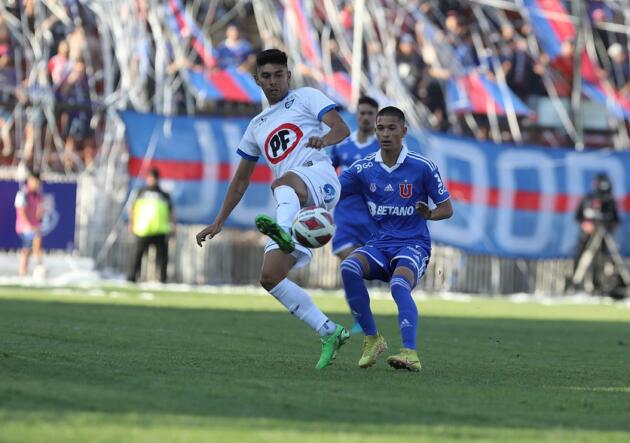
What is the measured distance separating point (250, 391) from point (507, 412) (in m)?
1.39

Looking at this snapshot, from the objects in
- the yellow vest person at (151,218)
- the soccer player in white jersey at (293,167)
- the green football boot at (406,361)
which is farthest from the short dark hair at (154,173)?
the green football boot at (406,361)

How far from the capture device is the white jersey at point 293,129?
9.96 meters

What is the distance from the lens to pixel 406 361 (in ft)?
31.2

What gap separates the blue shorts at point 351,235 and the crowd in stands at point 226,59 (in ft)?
34.2

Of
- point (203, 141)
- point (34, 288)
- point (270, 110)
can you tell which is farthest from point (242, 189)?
point (203, 141)

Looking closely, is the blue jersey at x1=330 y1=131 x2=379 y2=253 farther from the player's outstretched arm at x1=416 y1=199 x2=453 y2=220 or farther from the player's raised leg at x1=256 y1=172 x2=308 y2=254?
the player's raised leg at x1=256 y1=172 x2=308 y2=254

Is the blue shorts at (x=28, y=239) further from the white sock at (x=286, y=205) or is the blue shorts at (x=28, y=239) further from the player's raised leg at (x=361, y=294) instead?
the white sock at (x=286, y=205)

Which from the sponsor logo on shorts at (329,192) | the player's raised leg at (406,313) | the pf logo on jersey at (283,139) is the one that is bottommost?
the player's raised leg at (406,313)

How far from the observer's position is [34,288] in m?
21.3

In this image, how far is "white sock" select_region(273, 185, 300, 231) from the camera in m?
9.55

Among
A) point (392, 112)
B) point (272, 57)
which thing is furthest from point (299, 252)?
point (272, 57)

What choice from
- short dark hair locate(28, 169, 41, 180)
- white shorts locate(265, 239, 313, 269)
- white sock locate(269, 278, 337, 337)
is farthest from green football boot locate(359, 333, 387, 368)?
short dark hair locate(28, 169, 41, 180)

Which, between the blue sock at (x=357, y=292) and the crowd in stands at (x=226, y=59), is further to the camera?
the crowd in stands at (x=226, y=59)

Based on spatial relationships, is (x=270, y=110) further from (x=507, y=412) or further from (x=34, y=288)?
(x=34, y=288)
